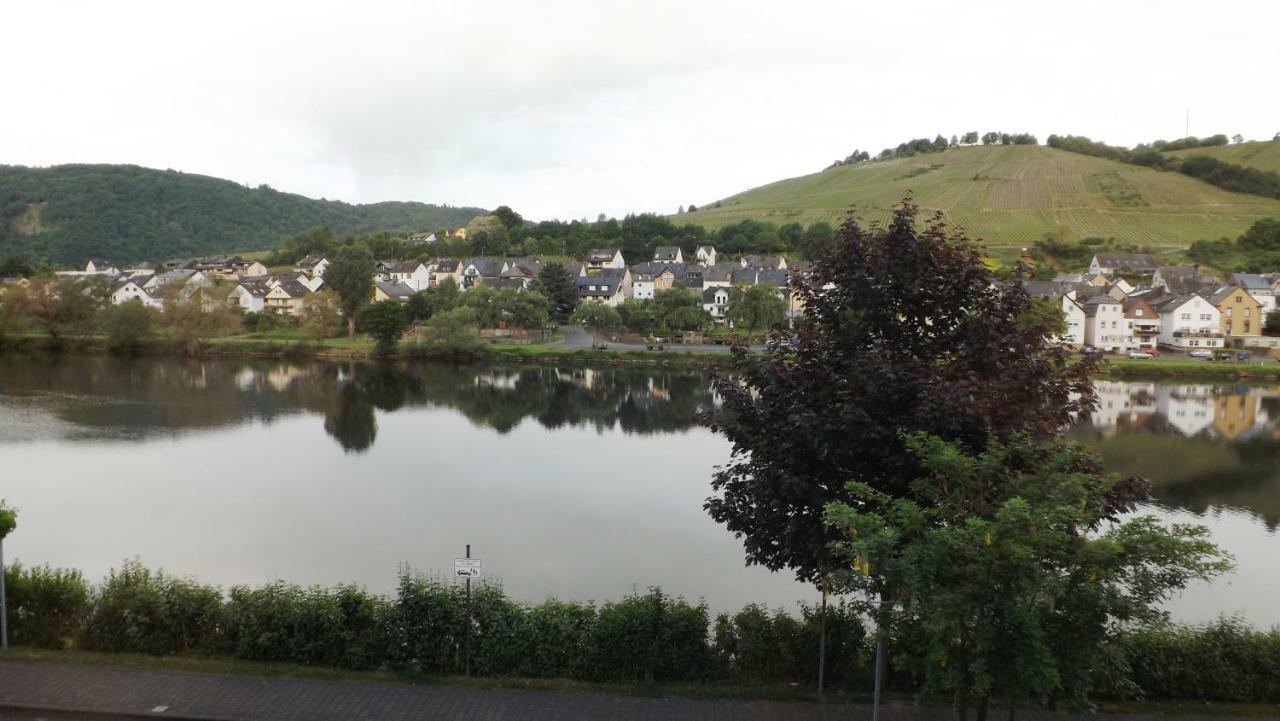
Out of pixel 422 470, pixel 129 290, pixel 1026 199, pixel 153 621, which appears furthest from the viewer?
pixel 1026 199

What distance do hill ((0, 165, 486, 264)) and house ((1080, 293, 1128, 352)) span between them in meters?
126

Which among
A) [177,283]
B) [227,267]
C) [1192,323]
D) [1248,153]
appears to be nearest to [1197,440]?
[1192,323]

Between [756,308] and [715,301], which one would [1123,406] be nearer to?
[756,308]

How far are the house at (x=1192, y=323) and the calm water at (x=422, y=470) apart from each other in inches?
549

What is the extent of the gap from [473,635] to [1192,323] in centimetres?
6158

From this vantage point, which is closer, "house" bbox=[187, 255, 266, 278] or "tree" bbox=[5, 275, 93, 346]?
"tree" bbox=[5, 275, 93, 346]

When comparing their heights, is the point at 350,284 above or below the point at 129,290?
above

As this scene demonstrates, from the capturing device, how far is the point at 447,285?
208ft

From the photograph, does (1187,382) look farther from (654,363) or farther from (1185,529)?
(1185,529)

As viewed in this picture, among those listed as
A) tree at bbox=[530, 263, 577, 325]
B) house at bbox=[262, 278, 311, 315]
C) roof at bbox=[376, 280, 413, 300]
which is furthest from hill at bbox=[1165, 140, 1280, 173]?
house at bbox=[262, 278, 311, 315]

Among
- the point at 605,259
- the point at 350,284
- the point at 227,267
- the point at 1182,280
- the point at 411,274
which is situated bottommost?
the point at 350,284

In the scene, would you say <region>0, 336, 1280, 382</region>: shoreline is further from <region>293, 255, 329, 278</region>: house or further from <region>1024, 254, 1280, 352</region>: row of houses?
<region>293, 255, 329, 278</region>: house

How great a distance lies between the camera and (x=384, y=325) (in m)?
51.6

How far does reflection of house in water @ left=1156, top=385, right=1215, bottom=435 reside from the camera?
105 ft
